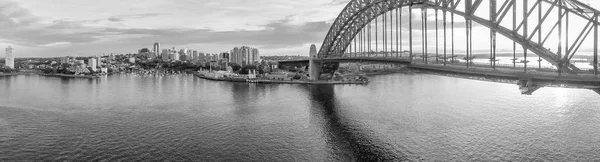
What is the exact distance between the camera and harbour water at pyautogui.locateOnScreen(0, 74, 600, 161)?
1582cm

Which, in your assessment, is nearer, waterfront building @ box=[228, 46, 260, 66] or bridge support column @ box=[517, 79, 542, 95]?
bridge support column @ box=[517, 79, 542, 95]

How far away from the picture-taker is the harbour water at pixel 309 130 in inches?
623

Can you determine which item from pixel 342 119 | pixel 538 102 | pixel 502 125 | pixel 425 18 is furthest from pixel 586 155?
pixel 538 102

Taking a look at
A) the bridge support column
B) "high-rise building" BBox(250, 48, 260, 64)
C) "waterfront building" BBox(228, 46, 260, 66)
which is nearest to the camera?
the bridge support column

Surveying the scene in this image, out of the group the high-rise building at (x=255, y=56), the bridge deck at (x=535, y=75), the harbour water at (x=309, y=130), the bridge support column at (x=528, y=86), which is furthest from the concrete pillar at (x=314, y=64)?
the high-rise building at (x=255, y=56)

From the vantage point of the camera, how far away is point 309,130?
21141mm

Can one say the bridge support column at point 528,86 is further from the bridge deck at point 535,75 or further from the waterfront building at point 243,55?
the waterfront building at point 243,55

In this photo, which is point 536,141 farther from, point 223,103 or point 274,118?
point 223,103

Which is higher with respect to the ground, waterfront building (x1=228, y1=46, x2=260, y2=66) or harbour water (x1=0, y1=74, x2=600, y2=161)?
waterfront building (x1=228, y1=46, x2=260, y2=66)

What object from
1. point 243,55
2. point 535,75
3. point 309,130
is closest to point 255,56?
point 243,55

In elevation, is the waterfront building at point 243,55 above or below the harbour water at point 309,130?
above

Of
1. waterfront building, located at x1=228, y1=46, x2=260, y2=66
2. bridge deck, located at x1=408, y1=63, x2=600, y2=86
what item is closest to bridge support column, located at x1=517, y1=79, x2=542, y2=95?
bridge deck, located at x1=408, y1=63, x2=600, y2=86

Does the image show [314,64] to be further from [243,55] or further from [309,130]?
[243,55]

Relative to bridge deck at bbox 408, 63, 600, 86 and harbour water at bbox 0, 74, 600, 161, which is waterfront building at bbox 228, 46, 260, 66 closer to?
harbour water at bbox 0, 74, 600, 161
